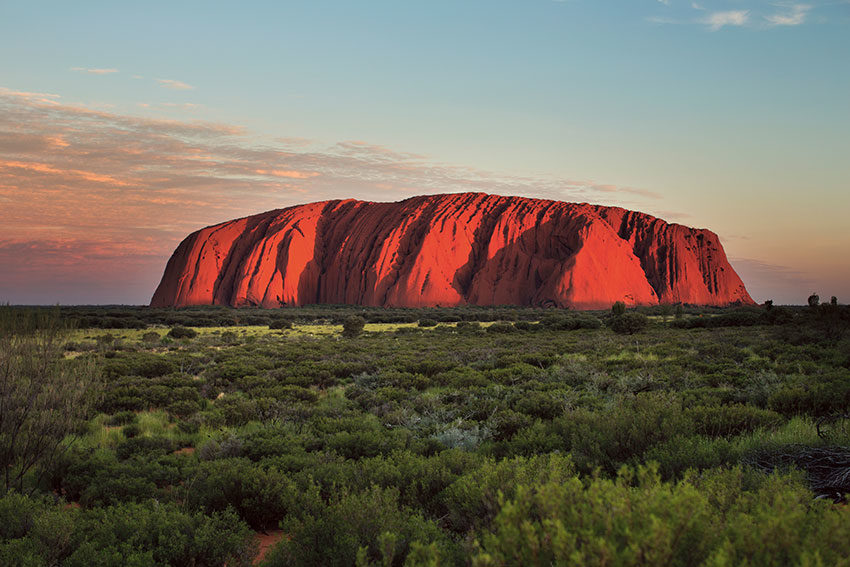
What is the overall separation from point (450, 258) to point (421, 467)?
82041mm

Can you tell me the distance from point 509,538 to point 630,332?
1165 inches

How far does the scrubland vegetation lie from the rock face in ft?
229

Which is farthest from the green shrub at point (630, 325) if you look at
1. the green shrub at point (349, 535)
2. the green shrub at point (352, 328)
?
the green shrub at point (349, 535)

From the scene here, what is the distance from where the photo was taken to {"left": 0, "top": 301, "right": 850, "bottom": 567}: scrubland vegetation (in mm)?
2510

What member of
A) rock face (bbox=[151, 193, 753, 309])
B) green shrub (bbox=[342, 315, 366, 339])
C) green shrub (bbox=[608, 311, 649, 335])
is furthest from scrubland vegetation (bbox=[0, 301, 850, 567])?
rock face (bbox=[151, 193, 753, 309])

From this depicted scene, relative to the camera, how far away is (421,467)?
5.45 m

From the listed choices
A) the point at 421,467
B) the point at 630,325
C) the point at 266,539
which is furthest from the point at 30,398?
the point at 630,325

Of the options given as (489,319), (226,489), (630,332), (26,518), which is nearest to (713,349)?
(630,332)

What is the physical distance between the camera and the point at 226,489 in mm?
5438

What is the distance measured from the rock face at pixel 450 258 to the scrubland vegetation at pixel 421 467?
69685mm

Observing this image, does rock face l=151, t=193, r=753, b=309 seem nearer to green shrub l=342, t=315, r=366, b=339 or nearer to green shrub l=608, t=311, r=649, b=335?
green shrub l=608, t=311, r=649, b=335

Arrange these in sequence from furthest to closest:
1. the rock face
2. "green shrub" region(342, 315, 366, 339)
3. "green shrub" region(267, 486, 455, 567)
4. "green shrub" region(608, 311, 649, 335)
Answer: the rock face
"green shrub" region(342, 315, 366, 339)
"green shrub" region(608, 311, 649, 335)
"green shrub" region(267, 486, 455, 567)

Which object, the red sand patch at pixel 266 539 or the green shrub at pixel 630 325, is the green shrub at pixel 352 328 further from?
the red sand patch at pixel 266 539

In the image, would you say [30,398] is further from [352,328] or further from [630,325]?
[630,325]
